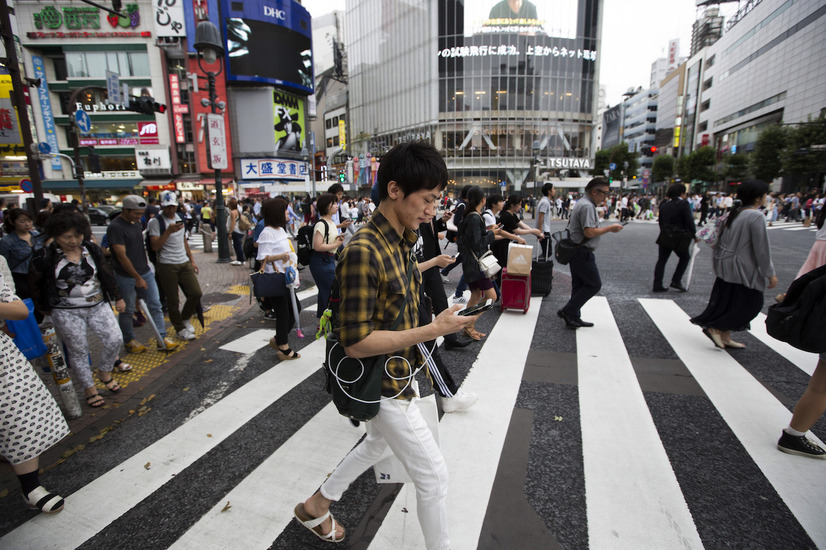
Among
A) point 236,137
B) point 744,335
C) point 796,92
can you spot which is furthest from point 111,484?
point 796,92

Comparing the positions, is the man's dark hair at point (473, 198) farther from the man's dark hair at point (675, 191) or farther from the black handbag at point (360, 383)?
the man's dark hair at point (675, 191)

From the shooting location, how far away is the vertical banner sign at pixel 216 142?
37.0ft

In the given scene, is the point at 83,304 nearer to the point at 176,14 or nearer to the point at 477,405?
the point at 477,405

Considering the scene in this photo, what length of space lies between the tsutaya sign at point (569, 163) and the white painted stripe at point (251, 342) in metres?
52.2

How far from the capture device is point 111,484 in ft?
8.80

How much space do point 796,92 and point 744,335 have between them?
53.7 metres

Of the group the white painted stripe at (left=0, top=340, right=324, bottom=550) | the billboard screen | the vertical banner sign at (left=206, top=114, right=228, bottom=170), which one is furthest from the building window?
the white painted stripe at (left=0, top=340, right=324, bottom=550)

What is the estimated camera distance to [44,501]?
2.41 metres

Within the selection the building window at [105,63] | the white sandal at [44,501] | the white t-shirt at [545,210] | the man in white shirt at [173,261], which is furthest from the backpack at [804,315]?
the building window at [105,63]

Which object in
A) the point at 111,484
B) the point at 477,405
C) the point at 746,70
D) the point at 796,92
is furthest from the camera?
the point at 746,70

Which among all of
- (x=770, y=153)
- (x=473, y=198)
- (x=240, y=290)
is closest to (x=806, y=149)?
(x=770, y=153)

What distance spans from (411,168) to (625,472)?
2.52 m

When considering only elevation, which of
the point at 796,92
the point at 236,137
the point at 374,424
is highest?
the point at 796,92

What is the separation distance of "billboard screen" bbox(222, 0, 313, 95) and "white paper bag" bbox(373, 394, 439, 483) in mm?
39439
